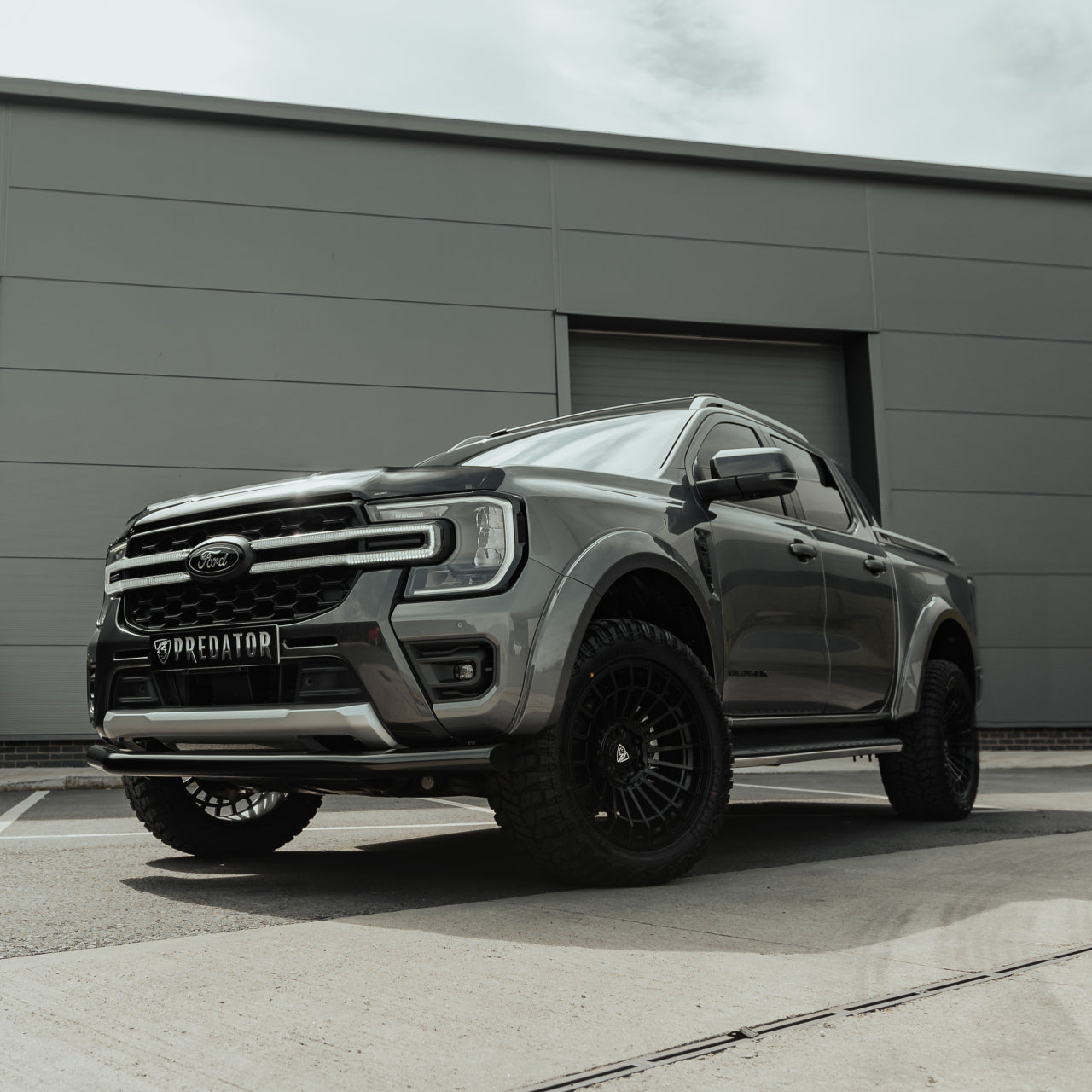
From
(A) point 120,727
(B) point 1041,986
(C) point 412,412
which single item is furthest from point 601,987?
(C) point 412,412

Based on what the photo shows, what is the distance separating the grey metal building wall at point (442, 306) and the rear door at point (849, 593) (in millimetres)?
8622

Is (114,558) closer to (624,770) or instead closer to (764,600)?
(624,770)

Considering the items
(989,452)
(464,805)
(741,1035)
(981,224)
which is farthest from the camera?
(981,224)

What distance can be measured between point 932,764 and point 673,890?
2.74m

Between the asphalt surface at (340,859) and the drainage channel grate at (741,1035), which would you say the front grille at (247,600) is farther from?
the drainage channel grate at (741,1035)

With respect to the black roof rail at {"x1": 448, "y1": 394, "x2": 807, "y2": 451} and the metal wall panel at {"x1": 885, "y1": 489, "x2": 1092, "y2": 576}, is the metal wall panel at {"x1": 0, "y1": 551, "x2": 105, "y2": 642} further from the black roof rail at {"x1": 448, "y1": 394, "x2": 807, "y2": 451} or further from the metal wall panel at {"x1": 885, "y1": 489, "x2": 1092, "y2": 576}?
the metal wall panel at {"x1": 885, "y1": 489, "x2": 1092, "y2": 576}

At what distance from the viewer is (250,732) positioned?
3811 mm

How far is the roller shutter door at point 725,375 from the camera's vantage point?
1552 cm

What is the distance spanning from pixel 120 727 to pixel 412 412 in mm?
10446

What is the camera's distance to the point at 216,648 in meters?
3.96

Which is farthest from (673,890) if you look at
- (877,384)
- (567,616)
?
(877,384)

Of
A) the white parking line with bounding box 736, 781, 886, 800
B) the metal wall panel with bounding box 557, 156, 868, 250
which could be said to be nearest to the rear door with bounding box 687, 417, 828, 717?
the white parking line with bounding box 736, 781, 886, 800

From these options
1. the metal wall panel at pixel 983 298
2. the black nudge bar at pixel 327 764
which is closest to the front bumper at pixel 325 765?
the black nudge bar at pixel 327 764

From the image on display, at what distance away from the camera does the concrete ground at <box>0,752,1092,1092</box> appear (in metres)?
2.17
